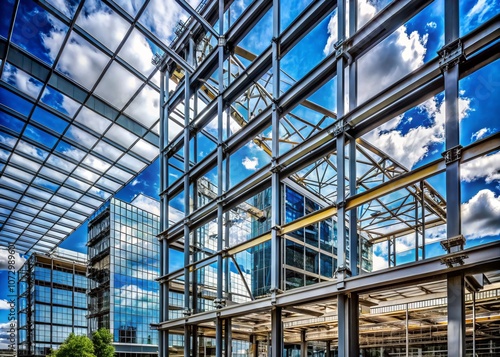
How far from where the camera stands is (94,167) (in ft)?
87.7

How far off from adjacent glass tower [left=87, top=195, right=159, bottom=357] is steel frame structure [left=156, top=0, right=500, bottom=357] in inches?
1020

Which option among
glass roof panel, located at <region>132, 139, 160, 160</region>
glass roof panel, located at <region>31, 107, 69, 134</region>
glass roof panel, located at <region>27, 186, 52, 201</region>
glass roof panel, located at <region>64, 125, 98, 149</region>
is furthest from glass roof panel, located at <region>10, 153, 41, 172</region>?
glass roof panel, located at <region>132, 139, 160, 160</region>

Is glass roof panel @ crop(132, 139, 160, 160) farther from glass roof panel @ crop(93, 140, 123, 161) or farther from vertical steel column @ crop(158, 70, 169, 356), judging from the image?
vertical steel column @ crop(158, 70, 169, 356)

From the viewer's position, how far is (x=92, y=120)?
22.7m

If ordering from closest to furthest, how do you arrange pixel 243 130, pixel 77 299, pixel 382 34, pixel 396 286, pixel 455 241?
pixel 455 241, pixel 396 286, pixel 382 34, pixel 243 130, pixel 77 299

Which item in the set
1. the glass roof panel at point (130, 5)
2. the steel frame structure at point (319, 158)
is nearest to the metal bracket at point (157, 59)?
the steel frame structure at point (319, 158)

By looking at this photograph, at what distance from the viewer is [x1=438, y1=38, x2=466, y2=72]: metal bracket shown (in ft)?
24.4

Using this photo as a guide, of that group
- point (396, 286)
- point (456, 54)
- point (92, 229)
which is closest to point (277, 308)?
point (396, 286)

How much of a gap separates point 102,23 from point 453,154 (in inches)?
622

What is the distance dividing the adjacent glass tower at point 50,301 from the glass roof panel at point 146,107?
29038mm

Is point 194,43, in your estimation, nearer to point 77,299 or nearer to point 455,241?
point 455,241

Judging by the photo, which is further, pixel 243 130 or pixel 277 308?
pixel 243 130

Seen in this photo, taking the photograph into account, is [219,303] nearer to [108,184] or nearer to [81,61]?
[81,61]

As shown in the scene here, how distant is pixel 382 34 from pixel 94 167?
884 inches
